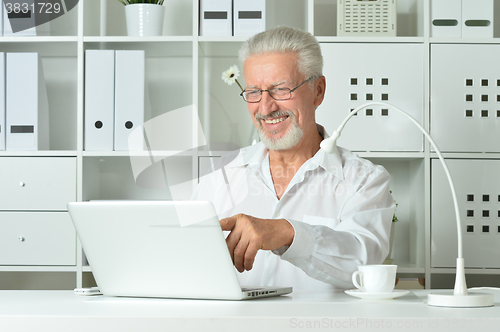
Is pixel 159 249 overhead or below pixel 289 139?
below

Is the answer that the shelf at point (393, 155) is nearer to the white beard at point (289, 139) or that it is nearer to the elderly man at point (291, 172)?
the elderly man at point (291, 172)

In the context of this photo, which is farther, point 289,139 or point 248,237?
point 289,139

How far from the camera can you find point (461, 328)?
2.43ft

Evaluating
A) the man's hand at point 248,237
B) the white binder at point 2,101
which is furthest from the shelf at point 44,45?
the man's hand at point 248,237

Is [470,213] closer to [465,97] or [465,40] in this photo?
[465,97]

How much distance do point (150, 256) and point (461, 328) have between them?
0.50 m

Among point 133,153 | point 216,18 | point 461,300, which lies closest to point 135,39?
point 216,18

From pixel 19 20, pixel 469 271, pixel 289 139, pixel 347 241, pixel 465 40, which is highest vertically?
pixel 19 20

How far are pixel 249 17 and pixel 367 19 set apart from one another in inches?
18.9

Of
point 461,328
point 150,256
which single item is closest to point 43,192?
point 150,256

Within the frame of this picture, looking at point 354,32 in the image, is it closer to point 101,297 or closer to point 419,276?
point 419,276

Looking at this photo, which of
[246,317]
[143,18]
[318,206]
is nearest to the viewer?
[246,317]

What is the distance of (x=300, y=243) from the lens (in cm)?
107

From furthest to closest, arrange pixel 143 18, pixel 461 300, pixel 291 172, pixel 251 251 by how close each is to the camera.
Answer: pixel 143 18 < pixel 291 172 < pixel 251 251 < pixel 461 300
